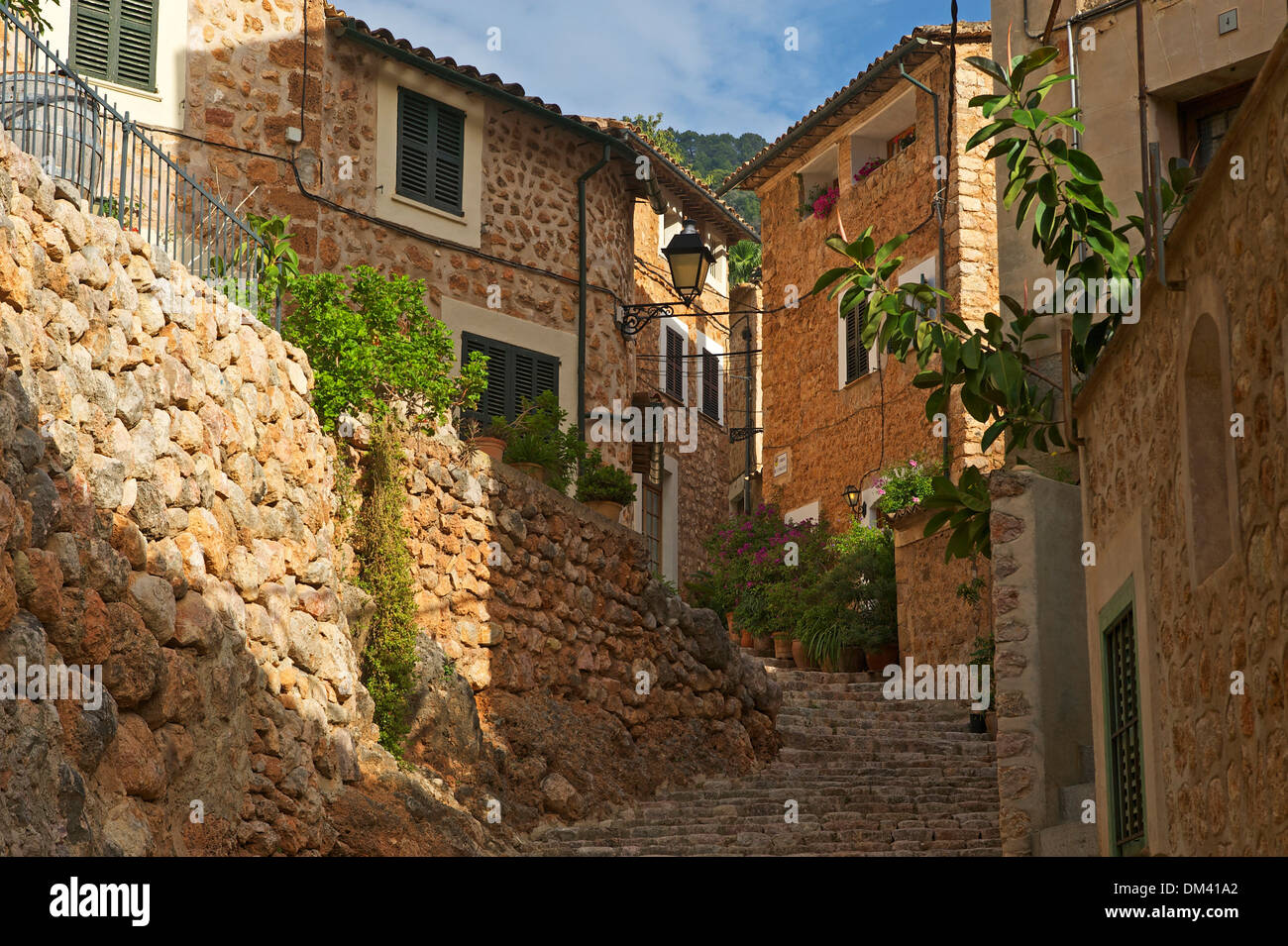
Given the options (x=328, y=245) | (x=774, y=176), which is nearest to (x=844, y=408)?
(x=774, y=176)

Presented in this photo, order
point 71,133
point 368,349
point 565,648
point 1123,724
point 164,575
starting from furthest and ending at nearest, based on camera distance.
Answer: point 565,648, point 368,349, point 71,133, point 164,575, point 1123,724

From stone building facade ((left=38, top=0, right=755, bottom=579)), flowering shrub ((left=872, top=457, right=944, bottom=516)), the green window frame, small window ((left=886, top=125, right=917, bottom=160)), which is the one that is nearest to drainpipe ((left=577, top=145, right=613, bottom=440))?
stone building facade ((left=38, top=0, right=755, bottom=579))

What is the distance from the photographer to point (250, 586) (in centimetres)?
928

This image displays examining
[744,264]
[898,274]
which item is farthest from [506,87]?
[744,264]

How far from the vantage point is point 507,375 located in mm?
16047

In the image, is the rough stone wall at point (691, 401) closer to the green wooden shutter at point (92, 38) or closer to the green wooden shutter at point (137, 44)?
the green wooden shutter at point (137, 44)

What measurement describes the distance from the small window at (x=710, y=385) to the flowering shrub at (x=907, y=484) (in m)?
6.45

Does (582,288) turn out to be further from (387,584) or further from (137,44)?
(387,584)

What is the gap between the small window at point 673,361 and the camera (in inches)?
915

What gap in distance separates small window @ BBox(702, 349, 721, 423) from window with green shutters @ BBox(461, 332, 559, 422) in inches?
335

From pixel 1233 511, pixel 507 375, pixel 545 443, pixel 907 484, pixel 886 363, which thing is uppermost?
Answer: pixel 886 363

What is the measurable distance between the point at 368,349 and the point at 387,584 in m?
1.85

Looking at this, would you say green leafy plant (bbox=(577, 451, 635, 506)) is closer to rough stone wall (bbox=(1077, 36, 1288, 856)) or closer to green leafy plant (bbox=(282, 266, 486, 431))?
green leafy plant (bbox=(282, 266, 486, 431))
